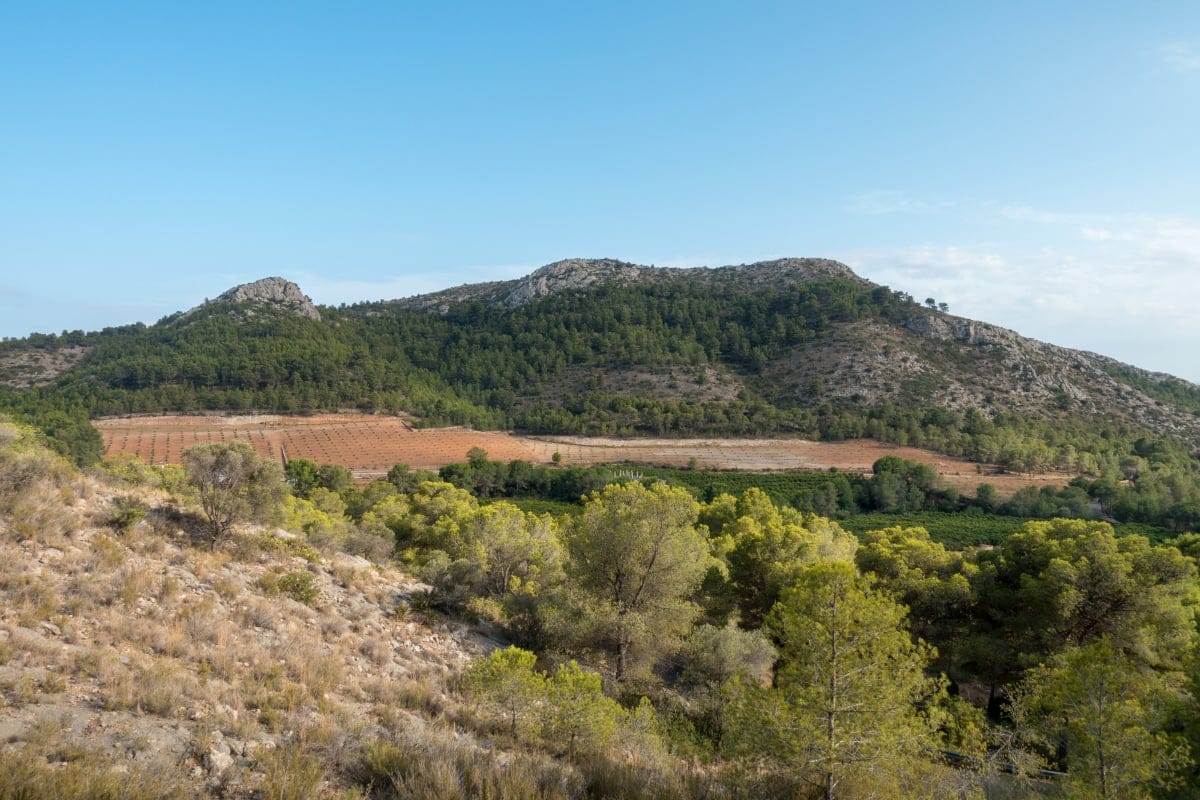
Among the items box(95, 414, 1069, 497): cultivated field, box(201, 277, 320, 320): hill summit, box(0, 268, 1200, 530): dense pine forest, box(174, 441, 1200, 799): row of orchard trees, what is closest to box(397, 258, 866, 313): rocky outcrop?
box(0, 268, 1200, 530): dense pine forest

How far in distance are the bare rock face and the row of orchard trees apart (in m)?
154

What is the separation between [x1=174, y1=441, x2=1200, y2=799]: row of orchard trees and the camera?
295 inches

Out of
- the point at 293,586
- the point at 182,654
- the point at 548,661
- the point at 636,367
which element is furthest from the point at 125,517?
the point at 636,367

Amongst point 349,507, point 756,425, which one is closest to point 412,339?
point 756,425

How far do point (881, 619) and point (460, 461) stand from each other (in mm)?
76194

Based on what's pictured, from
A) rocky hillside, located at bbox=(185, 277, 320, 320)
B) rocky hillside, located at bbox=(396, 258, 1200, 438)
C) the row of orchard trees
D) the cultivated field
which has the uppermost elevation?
rocky hillside, located at bbox=(185, 277, 320, 320)

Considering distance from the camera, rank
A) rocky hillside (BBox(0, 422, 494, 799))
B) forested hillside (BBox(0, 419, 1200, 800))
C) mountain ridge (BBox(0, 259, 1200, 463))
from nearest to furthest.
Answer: rocky hillside (BBox(0, 422, 494, 799)) → forested hillside (BBox(0, 419, 1200, 800)) → mountain ridge (BBox(0, 259, 1200, 463))

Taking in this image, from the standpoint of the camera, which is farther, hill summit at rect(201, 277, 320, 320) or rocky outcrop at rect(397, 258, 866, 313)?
rocky outcrop at rect(397, 258, 866, 313)

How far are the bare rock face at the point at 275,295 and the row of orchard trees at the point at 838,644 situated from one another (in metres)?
154

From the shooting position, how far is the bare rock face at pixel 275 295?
516 ft

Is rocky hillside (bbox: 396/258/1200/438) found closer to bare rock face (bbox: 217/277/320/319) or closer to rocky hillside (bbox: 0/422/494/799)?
bare rock face (bbox: 217/277/320/319)

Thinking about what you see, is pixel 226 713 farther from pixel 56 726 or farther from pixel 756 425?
pixel 756 425

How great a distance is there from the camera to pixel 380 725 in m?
8.02

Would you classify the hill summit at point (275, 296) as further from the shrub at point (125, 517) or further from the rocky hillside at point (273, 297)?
the shrub at point (125, 517)
